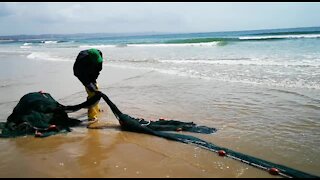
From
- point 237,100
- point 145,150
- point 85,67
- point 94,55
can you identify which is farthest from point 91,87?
point 237,100

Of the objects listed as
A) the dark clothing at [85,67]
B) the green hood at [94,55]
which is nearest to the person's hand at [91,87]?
the dark clothing at [85,67]

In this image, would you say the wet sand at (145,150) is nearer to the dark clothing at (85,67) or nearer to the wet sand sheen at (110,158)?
the wet sand sheen at (110,158)

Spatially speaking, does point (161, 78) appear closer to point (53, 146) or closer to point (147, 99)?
point (147, 99)

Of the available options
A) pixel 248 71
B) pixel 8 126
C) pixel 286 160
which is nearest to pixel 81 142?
pixel 8 126

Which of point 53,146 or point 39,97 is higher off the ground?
point 39,97

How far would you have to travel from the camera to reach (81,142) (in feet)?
18.6

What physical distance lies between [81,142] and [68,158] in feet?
2.64

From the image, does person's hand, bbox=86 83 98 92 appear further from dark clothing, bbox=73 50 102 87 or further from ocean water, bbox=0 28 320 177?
ocean water, bbox=0 28 320 177

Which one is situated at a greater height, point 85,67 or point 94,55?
point 94,55

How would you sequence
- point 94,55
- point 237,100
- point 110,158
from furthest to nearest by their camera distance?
point 237,100 → point 94,55 → point 110,158

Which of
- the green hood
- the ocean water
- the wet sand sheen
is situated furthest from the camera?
the green hood

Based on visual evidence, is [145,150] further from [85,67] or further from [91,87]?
[85,67]

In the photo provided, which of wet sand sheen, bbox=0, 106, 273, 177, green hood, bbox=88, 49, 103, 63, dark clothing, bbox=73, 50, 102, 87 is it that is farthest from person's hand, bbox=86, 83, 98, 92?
wet sand sheen, bbox=0, 106, 273, 177

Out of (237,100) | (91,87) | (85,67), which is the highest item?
(85,67)
